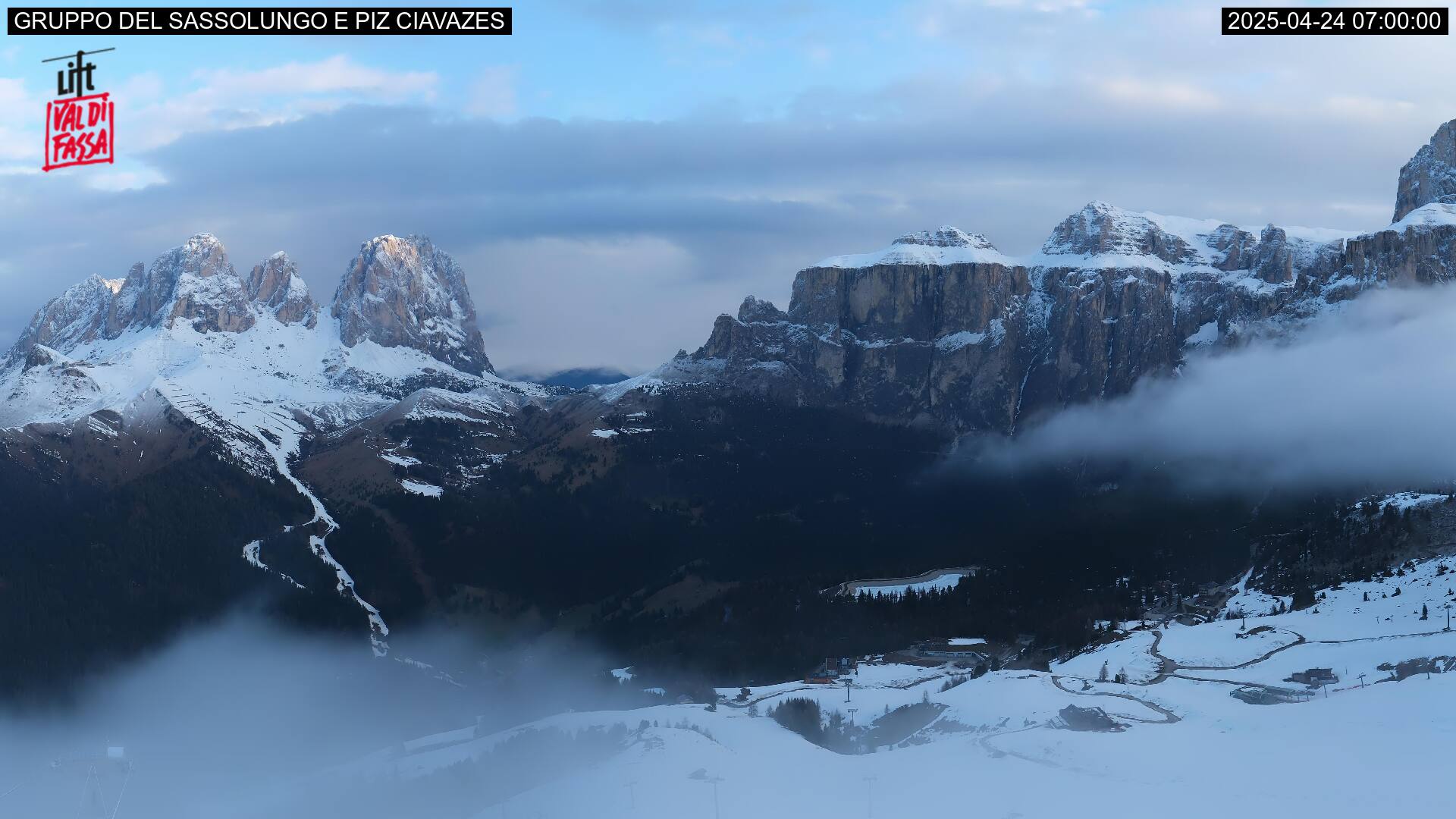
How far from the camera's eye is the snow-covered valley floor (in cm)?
11494

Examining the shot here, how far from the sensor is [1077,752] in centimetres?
12925

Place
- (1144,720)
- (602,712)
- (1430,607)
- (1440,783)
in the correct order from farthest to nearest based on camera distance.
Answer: (1430,607)
(602,712)
(1144,720)
(1440,783)

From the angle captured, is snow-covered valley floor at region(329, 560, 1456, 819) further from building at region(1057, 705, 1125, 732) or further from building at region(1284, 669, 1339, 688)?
building at region(1057, 705, 1125, 732)

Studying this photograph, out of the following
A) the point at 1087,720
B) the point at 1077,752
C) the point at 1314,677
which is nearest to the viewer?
→ the point at 1077,752

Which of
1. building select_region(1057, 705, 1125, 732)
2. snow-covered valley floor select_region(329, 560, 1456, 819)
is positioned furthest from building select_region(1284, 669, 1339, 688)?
building select_region(1057, 705, 1125, 732)

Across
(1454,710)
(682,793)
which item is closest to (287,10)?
(682,793)

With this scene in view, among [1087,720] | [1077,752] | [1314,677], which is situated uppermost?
[1077,752]

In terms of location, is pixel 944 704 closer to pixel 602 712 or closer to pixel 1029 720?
pixel 1029 720

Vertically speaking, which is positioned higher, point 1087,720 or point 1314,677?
point 1087,720

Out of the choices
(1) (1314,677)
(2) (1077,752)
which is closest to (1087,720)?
(2) (1077,752)

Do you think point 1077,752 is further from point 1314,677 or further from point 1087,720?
point 1314,677

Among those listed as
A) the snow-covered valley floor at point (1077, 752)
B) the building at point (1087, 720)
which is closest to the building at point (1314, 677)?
the snow-covered valley floor at point (1077, 752)

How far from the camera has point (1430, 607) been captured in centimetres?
18462

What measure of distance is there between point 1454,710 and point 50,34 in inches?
4392
